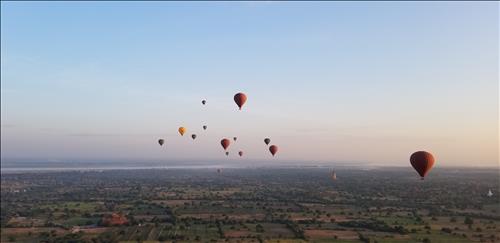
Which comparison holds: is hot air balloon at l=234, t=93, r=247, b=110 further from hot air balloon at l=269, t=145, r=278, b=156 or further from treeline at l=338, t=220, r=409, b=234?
treeline at l=338, t=220, r=409, b=234

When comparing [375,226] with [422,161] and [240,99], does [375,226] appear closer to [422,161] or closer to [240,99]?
[240,99]

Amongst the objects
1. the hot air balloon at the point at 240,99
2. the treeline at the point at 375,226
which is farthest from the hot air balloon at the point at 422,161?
the treeline at the point at 375,226

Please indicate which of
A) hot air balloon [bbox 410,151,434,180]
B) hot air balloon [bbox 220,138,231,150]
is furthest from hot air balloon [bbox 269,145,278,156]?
hot air balloon [bbox 410,151,434,180]

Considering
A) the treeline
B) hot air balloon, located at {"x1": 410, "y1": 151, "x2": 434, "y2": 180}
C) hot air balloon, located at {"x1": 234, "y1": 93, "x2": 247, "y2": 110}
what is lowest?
the treeline

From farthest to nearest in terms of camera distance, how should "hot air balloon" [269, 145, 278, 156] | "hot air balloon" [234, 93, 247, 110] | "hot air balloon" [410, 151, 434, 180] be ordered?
"hot air balloon" [269, 145, 278, 156], "hot air balloon" [234, 93, 247, 110], "hot air balloon" [410, 151, 434, 180]

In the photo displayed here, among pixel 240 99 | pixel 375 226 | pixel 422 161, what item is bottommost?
pixel 375 226

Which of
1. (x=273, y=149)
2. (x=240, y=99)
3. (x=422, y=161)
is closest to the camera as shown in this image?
(x=422, y=161)

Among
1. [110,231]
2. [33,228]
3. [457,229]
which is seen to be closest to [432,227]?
[457,229]

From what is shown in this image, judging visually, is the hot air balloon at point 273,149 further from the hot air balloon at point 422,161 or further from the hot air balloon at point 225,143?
the hot air balloon at point 422,161

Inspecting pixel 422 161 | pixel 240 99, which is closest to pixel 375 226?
pixel 240 99

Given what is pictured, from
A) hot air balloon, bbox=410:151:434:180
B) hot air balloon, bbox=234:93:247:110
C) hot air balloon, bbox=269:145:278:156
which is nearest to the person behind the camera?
hot air balloon, bbox=410:151:434:180
